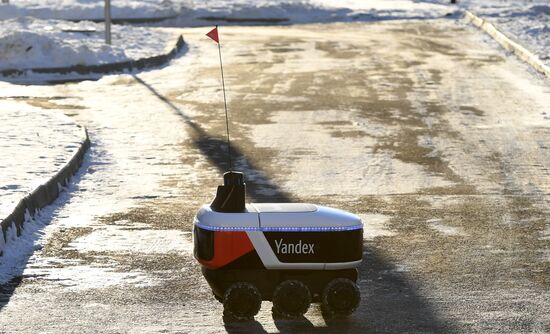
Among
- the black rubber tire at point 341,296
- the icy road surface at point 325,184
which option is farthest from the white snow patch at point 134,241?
the black rubber tire at point 341,296

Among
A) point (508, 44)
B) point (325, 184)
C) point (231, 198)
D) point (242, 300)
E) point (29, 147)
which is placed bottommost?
point (508, 44)

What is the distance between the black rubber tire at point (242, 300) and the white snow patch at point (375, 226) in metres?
2.88

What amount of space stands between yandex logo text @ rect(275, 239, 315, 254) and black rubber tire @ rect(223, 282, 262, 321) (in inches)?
11.5

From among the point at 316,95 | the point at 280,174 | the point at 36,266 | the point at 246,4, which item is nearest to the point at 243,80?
the point at 316,95

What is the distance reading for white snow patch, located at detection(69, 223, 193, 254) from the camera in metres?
10.1

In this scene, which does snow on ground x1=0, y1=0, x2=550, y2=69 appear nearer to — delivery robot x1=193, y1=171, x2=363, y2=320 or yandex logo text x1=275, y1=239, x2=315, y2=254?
delivery robot x1=193, y1=171, x2=363, y2=320

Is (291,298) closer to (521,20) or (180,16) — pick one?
(521,20)

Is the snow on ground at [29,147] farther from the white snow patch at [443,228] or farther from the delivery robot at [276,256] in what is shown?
the white snow patch at [443,228]

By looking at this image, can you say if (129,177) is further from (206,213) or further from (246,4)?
(246,4)

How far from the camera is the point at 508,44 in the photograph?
28.1 metres

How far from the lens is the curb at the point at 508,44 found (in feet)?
79.2

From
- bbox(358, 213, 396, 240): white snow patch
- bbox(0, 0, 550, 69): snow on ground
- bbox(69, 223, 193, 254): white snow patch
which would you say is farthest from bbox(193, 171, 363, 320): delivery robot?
bbox(0, 0, 550, 69): snow on ground

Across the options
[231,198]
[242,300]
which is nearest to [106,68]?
[231,198]

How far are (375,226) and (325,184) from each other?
2.20m
